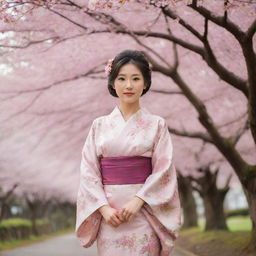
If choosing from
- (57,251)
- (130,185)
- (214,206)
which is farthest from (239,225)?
(130,185)

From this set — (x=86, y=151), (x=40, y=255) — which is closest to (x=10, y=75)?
(x=40, y=255)

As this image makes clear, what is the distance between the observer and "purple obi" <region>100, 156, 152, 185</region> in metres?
3.15

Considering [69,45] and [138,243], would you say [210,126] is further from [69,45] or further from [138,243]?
[138,243]

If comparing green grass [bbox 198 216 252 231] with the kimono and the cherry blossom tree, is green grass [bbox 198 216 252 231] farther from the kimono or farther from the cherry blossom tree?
the kimono

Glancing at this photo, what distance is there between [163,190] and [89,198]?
463 millimetres

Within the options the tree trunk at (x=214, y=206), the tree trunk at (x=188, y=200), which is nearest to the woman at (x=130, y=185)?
the tree trunk at (x=214, y=206)

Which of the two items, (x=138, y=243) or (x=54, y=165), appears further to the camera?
(x=54, y=165)

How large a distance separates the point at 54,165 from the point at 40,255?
10879 mm

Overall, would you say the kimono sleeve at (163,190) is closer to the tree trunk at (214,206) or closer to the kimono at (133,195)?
the kimono at (133,195)

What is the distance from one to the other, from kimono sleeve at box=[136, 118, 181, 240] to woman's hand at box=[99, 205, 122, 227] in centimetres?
18

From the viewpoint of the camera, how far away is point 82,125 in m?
12.1

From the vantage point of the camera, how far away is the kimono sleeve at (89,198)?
3158 millimetres

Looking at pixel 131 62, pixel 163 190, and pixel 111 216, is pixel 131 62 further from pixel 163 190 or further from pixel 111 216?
pixel 111 216

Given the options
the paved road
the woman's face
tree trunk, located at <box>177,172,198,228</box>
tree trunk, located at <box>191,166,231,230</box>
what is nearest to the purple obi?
the woman's face
